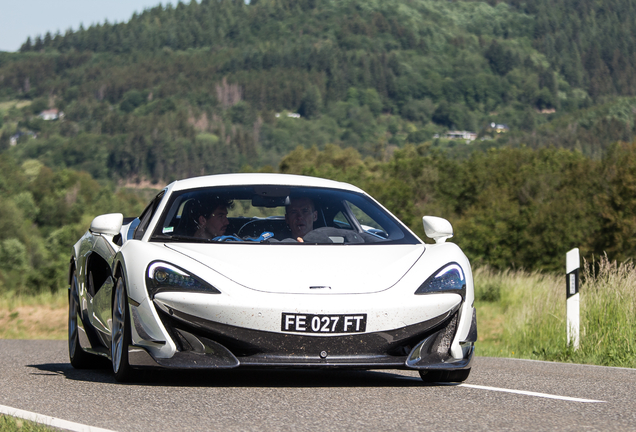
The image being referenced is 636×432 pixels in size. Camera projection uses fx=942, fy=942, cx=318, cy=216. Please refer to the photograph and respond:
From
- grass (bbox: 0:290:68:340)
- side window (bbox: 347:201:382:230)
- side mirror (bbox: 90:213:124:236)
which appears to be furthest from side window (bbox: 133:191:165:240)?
grass (bbox: 0:290:68:340)

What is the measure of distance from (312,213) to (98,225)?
141 centimetres

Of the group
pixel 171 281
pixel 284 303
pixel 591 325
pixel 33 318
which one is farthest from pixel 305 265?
pixel 33 318

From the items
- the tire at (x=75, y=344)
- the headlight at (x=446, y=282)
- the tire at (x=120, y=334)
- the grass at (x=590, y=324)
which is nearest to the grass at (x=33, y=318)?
the grass at (x=590, y=324)

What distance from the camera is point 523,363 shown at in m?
7.93

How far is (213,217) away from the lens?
6.14 metres

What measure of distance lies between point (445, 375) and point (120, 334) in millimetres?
1939

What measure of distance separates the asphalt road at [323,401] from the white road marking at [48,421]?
0.25 ft

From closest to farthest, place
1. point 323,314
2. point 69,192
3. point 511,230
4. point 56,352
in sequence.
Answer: point 323,314
point 56,352
point 511,230
point 69,192

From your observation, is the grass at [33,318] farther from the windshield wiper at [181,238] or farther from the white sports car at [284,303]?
the white sports car at [284,303]

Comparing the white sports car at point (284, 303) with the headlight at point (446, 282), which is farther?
the headlight at point (446, 282)

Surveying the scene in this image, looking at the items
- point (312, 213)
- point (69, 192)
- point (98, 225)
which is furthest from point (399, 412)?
point (69, 192)

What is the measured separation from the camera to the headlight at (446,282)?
203 inches

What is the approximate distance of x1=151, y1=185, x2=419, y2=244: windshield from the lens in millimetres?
5906

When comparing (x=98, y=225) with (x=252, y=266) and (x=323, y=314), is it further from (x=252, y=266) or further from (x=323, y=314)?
(x=323, y=314)
